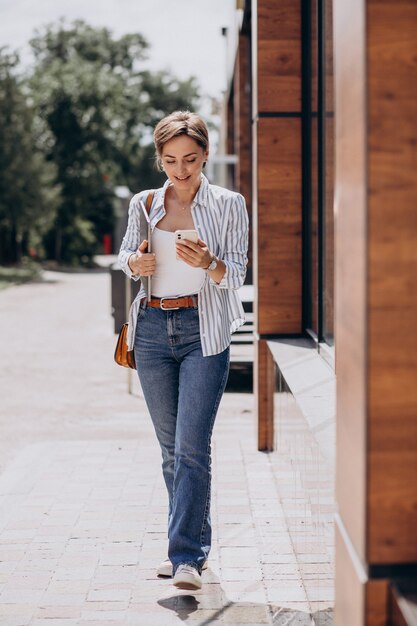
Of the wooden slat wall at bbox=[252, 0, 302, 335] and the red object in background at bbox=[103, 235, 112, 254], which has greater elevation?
the red object in background at bbox=[103, 235, 112, 254]

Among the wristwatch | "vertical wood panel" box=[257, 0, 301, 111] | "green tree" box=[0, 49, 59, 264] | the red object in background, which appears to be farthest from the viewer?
the red object in background

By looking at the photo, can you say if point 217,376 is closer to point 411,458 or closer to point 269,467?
point 411,458

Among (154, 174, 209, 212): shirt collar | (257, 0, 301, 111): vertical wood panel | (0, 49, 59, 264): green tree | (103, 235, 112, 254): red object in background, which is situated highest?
(0, 49, 59, 264): green tree

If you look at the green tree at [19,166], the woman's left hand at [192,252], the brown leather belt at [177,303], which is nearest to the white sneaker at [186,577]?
the brown leather belt at [177,303]

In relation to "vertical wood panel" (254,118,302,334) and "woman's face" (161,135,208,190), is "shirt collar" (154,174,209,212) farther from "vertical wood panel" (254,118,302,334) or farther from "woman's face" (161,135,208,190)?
"vertical wood panel" (254,118,302,334)

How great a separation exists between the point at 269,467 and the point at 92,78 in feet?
141

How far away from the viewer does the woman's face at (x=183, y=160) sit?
3875 millimetres

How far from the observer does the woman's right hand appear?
384 centimetres

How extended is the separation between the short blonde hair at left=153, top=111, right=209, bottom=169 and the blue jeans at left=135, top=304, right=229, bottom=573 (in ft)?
2.23

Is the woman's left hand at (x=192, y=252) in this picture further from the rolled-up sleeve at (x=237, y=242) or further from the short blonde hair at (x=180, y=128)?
the short blonde hair at (x=180, y=128)

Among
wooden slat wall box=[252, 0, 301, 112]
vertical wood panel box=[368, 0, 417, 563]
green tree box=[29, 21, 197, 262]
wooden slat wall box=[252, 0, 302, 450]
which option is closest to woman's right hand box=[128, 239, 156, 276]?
vertical wood panel box=[368, 0, 417, 563]

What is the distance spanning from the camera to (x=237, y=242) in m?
4.00

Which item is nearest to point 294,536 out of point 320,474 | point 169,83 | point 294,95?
point 320,474

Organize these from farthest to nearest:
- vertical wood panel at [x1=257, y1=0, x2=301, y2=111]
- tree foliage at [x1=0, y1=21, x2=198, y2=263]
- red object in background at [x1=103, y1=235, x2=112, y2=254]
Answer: red object in background at [x1=103, y1=235, x2=112, y2=254]
tree foliage at [x1=0, y1=21, x2=198, y2=263]
vertical wood panel at [x1=257, y1=0, x2=301, y2=111]
